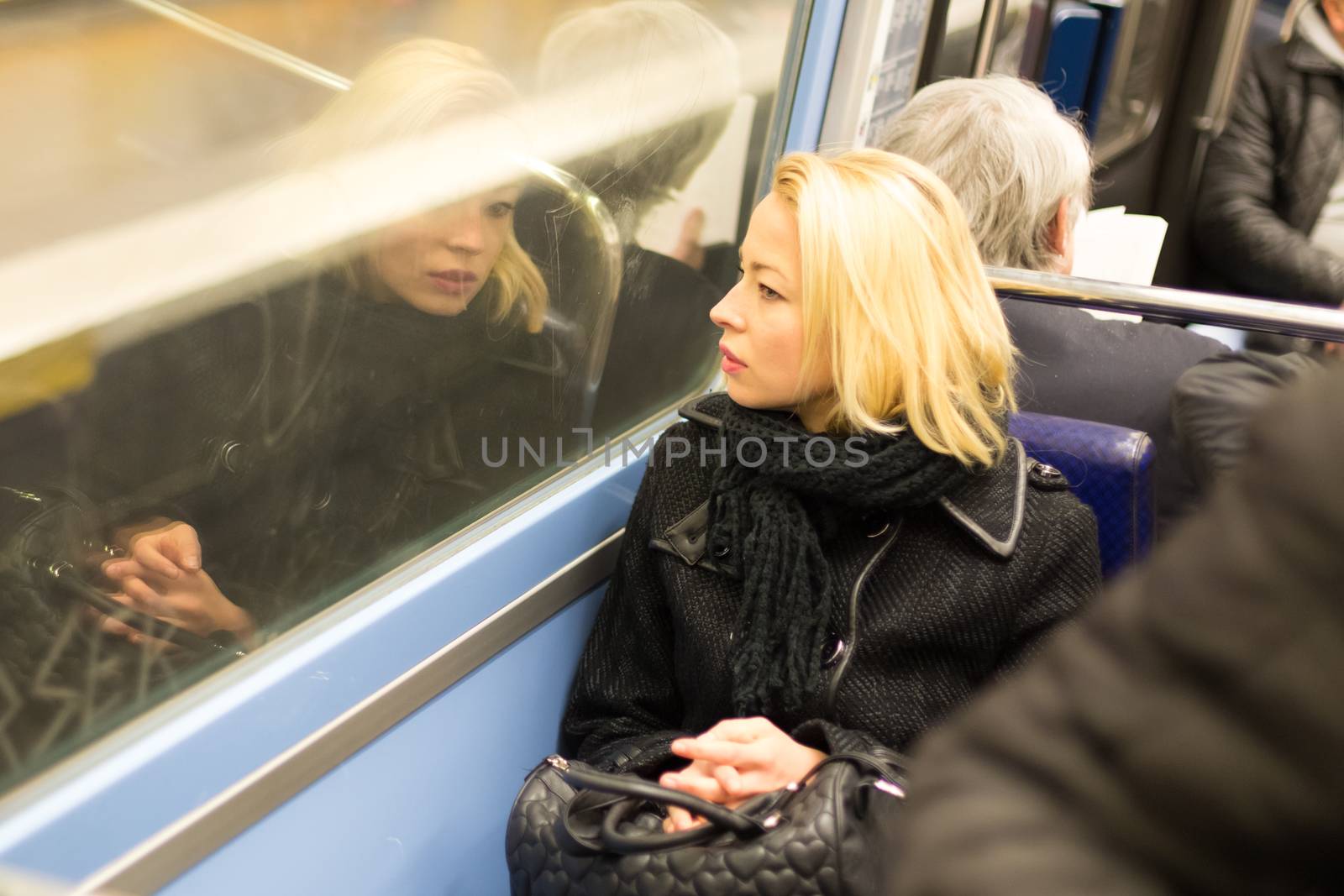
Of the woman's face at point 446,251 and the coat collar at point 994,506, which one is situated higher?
the woman's face at point 446,251

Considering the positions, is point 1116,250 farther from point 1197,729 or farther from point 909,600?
point 1197,729

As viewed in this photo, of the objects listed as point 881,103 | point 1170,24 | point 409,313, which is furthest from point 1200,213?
point 409,313

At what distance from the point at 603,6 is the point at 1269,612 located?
134 centimetres

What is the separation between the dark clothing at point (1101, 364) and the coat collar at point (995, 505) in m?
0.40

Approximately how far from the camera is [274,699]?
3.62 ft

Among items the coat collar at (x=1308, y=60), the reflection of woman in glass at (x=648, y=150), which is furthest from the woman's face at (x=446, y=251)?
the coat collar at (x=1308, y=60)

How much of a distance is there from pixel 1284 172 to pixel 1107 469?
256 cm

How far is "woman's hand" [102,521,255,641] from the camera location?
1.03 m

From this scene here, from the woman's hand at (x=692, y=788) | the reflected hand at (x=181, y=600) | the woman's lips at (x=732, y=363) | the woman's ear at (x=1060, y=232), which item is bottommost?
the woman's hand at (x=692, y=788)

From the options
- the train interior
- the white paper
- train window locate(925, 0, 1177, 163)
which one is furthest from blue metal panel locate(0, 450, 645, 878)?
train window locate(925, 0, 1177, 163)

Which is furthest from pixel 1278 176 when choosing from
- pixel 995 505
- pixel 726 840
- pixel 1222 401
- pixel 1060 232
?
pixel 726 840

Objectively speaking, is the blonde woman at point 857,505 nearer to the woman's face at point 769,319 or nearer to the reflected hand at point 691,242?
the woman's face at point 769,319

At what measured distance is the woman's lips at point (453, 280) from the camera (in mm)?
1320

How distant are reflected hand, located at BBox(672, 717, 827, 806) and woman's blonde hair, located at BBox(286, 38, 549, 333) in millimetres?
608
